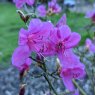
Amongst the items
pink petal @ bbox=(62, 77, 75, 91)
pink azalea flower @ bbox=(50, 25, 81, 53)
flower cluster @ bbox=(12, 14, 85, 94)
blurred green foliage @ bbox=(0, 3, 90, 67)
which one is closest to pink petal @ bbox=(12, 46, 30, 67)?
flower cluster @ bbox=(12, 14, 85, 94)

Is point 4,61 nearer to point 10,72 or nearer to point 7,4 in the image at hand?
point 10,72

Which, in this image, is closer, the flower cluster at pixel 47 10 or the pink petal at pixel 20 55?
the pink petal at pixel 20 55

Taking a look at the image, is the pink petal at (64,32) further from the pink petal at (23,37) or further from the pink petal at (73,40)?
the pink petal at (23,37)

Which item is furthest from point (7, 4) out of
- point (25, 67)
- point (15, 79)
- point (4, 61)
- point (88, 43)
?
point (25, 67)

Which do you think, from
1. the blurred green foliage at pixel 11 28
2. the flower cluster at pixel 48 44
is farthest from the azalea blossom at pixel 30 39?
the blurred green foliage at pixel 11 28

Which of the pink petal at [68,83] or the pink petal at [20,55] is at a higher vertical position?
the pink petal at [20,55]

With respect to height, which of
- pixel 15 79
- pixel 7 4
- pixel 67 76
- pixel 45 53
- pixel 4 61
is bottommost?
pixel 7 4

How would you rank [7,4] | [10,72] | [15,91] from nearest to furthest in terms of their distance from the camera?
[15,91], [10,72], [7,4]

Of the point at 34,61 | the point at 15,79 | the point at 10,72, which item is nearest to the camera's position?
the point at 34,61

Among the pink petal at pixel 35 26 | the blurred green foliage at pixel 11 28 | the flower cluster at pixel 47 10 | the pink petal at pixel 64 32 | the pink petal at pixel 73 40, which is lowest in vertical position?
the blurred green foliage at pixel 11 28
